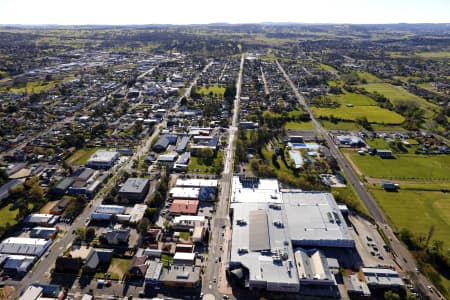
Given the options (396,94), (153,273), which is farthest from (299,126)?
(153,273)

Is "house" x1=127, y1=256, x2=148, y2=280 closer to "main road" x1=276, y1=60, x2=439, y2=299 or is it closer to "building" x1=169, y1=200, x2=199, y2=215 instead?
"building" x1=169, y1=200, x2=199, y2=215

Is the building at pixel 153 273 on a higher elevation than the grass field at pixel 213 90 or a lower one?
lower

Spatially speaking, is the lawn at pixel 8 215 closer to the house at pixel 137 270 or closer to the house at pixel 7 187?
the house at pixel 7 187

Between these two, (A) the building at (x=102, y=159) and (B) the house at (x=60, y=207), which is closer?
(B) the house at (x=60, y=207)

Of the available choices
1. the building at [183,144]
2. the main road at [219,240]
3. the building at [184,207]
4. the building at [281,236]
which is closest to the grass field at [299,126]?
the main road at [219,240]

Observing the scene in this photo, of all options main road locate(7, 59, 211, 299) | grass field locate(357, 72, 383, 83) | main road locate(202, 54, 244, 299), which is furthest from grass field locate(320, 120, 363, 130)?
grass field locate(357, 72, 383, 83)

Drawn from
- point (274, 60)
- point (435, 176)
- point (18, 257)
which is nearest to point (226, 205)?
point (18, 257)
